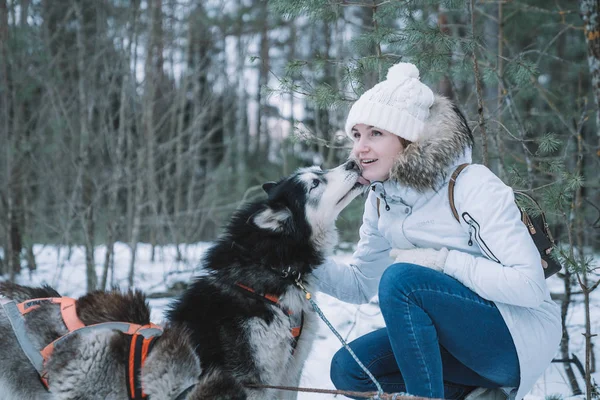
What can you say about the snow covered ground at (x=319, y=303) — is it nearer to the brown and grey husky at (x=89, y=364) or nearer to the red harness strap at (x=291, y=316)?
the red harness strap at (x=291, y=316)

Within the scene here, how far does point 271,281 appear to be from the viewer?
267cm

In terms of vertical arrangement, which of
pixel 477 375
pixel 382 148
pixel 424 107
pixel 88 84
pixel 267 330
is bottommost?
pixel 477 375

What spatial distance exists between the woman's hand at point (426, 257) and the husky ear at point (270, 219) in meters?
0.66

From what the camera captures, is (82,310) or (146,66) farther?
(146,66)

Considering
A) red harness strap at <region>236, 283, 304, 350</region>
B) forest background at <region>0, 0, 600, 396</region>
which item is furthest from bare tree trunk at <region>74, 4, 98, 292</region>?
red harness strap at <region>236, 283, 304, 350</region>

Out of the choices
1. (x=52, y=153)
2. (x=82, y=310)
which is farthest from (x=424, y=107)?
(x=52, y=153)

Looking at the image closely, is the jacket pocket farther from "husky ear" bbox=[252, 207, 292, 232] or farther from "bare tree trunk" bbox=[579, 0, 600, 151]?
"bare tree trunk" bbox=[579, 0, 600, 151]

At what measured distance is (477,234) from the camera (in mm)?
2215

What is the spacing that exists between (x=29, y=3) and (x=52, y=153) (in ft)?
6.48

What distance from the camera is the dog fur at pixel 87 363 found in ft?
7.19

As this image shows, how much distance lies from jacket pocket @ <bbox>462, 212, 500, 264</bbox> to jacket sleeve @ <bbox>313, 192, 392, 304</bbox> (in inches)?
25.8

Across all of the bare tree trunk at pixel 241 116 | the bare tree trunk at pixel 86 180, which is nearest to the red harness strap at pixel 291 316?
the bare tree trunk at pixel 86 180

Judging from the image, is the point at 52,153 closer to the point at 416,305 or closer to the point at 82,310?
the point at 82,310

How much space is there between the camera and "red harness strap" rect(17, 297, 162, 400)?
221 centimetres
